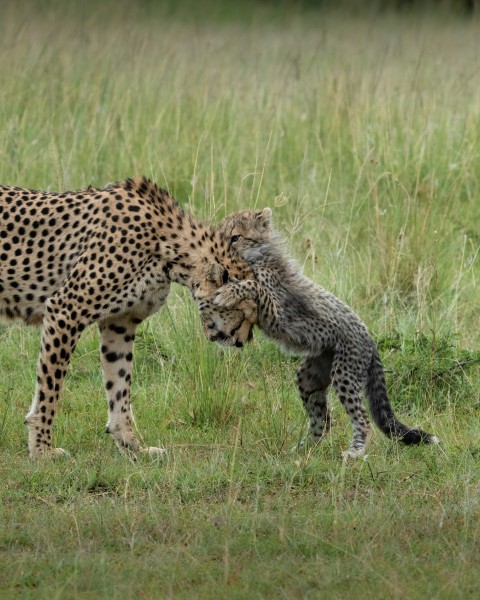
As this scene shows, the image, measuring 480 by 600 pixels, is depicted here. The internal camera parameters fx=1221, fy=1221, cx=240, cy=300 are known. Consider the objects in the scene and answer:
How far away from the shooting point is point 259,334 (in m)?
5.52

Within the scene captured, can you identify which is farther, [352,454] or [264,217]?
[264,217]

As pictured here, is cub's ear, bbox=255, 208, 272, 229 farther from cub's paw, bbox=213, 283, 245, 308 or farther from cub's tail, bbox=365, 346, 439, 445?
cub's tail, bbox=365, 346, 439, 445

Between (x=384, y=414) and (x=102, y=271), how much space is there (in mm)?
1152

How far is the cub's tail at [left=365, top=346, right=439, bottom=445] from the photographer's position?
4379mm

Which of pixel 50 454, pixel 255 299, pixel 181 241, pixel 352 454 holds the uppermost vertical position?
pixel 181 241

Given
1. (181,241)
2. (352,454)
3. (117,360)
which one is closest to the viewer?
(352,454)

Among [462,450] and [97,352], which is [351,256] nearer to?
[97,352]

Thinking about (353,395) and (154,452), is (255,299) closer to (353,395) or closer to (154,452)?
(353,395)

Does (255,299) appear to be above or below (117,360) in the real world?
above

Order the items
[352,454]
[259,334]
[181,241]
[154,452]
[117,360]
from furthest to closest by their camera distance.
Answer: [259,334] < [117,360] < [181,241] < [154,452] < [352,454]

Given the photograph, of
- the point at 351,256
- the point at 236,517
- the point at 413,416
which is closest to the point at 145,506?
the point at 236,517

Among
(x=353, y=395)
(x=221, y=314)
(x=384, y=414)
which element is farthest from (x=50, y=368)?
(x=384, y=414)

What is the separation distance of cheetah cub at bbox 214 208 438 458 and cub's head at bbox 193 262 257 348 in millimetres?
51

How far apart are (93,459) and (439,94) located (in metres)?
4.54
